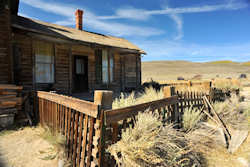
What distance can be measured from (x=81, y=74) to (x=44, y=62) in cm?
245

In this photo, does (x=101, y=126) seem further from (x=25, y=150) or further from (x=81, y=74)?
(x=81, y=74)

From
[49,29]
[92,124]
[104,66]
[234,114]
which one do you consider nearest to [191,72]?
[104,66]

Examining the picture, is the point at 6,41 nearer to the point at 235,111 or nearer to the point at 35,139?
the point at 35,139

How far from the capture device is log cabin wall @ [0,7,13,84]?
5.22m

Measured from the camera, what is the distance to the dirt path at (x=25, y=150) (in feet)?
8.95

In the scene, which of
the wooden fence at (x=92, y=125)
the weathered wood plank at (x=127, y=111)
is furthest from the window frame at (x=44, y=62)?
the weathered wood plank at (x=127, y=111)

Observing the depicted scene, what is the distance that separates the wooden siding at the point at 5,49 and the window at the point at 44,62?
1.79 m

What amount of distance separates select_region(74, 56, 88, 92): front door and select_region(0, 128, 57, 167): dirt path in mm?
5299

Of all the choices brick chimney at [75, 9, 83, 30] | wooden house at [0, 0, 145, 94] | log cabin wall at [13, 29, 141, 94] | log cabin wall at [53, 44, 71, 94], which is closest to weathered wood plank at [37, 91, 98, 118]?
wooden house at [0, 0, 145, 94]

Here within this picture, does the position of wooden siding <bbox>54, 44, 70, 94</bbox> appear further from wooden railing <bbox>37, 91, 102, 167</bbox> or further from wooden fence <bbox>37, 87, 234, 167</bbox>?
wooden fence <bbox>37, 87, 234, 167</bbox>

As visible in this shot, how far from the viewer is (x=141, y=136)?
8.18 ft

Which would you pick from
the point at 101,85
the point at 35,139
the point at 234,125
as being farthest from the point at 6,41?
the point at 234,125

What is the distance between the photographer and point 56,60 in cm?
774

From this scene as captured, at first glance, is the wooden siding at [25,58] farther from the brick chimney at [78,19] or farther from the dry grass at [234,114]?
the dry grass at [234,114]
